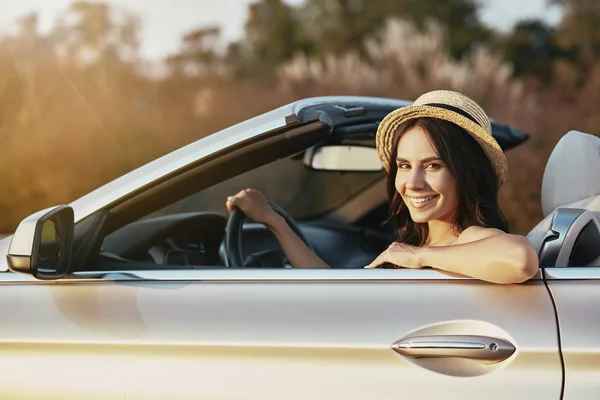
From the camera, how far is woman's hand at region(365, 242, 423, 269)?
201 cm

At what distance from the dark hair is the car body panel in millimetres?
396

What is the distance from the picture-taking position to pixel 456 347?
1.77m

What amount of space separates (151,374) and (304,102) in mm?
890

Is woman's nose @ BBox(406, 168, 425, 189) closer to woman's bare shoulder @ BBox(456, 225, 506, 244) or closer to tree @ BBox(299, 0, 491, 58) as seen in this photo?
woman's bare shoulder @ BBox(456, 225, 506, 244)

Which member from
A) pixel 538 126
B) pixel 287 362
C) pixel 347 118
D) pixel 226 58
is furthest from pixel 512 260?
pixel 226 58

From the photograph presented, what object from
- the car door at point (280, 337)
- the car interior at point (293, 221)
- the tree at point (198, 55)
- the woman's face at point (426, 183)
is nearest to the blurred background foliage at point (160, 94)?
the tree at point (198, 55)

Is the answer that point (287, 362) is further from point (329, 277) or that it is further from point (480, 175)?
point (480, 175)

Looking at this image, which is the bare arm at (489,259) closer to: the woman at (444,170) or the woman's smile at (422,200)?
the woman at (444,170)

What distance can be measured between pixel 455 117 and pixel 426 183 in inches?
7.3

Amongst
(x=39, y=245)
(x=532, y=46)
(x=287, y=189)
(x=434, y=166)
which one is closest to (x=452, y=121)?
(x=434, y=166)

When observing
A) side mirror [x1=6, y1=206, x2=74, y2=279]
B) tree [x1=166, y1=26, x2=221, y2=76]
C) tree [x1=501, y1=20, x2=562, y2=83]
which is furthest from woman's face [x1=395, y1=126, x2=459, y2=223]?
tree [x1=501, y1=20, x2=562, y2=83]

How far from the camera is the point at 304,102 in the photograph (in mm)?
2352

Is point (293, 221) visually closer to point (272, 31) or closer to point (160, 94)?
point (160, 94)

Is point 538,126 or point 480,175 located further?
point 538,126
